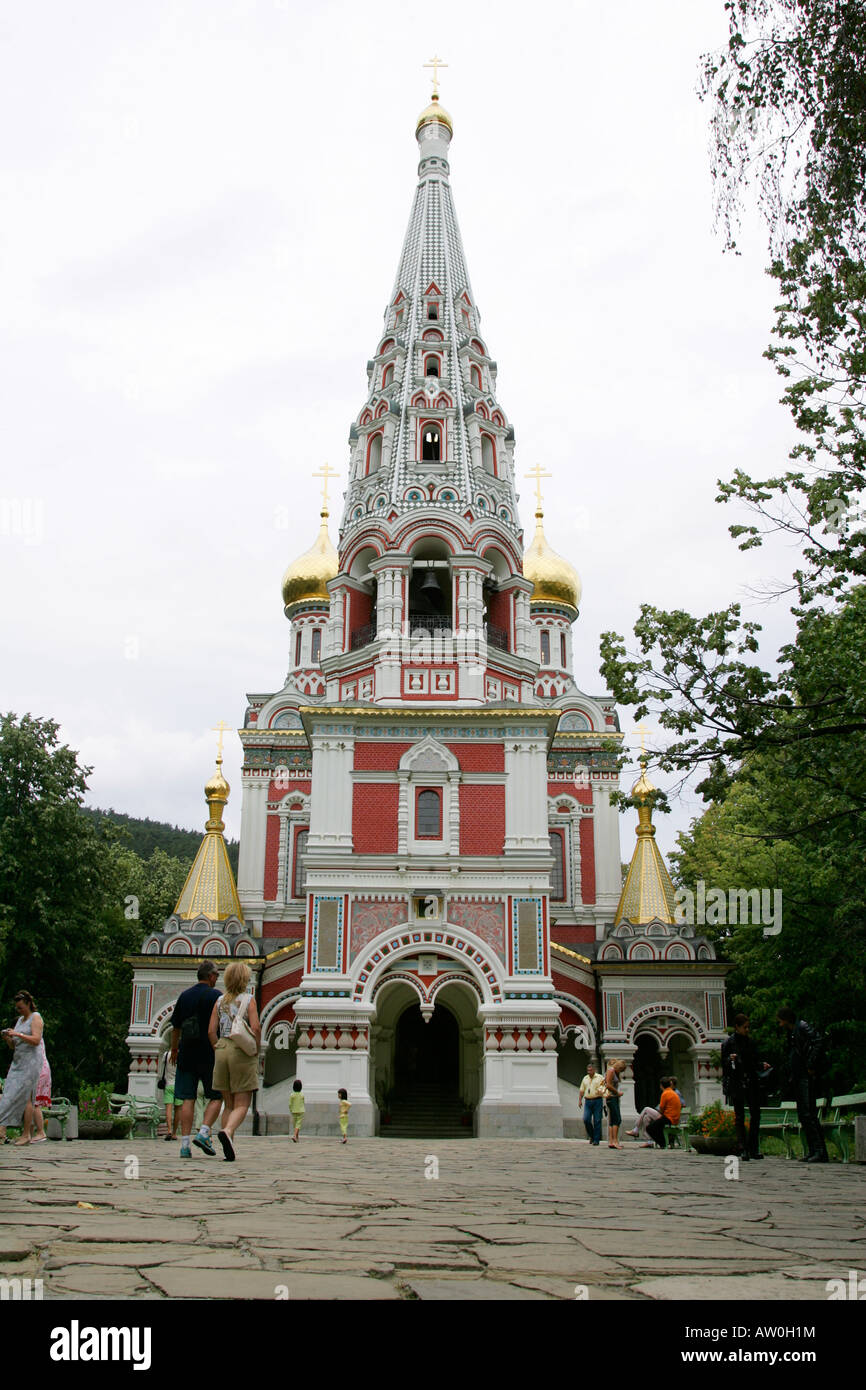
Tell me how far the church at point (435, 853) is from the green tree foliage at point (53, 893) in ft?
4.09

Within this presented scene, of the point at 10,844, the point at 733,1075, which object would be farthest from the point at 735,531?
the point at 10,844

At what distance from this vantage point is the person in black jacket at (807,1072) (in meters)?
10.8

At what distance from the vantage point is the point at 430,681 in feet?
77.7

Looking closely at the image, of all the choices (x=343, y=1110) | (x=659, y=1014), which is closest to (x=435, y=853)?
(x=343, y=1110)

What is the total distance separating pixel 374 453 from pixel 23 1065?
18.6 m

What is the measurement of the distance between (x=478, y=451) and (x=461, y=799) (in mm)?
8014

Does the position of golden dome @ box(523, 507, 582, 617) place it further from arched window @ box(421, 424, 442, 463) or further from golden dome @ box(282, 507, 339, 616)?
arched window @ box(421, 424, 442, 463)

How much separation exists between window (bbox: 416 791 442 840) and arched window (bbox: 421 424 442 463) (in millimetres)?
7697

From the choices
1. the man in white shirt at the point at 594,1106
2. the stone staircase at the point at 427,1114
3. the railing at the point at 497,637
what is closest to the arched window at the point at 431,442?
the railing at the point at 497,637

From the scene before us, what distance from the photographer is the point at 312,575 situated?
33.5 meters

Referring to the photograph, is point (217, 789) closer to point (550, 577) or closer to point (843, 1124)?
point (550, 577)

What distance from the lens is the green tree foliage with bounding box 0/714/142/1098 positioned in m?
24.3

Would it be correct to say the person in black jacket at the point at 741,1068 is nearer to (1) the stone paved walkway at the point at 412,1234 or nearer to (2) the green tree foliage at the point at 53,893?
(1) the stone paved walkway at the point at 412,1234
